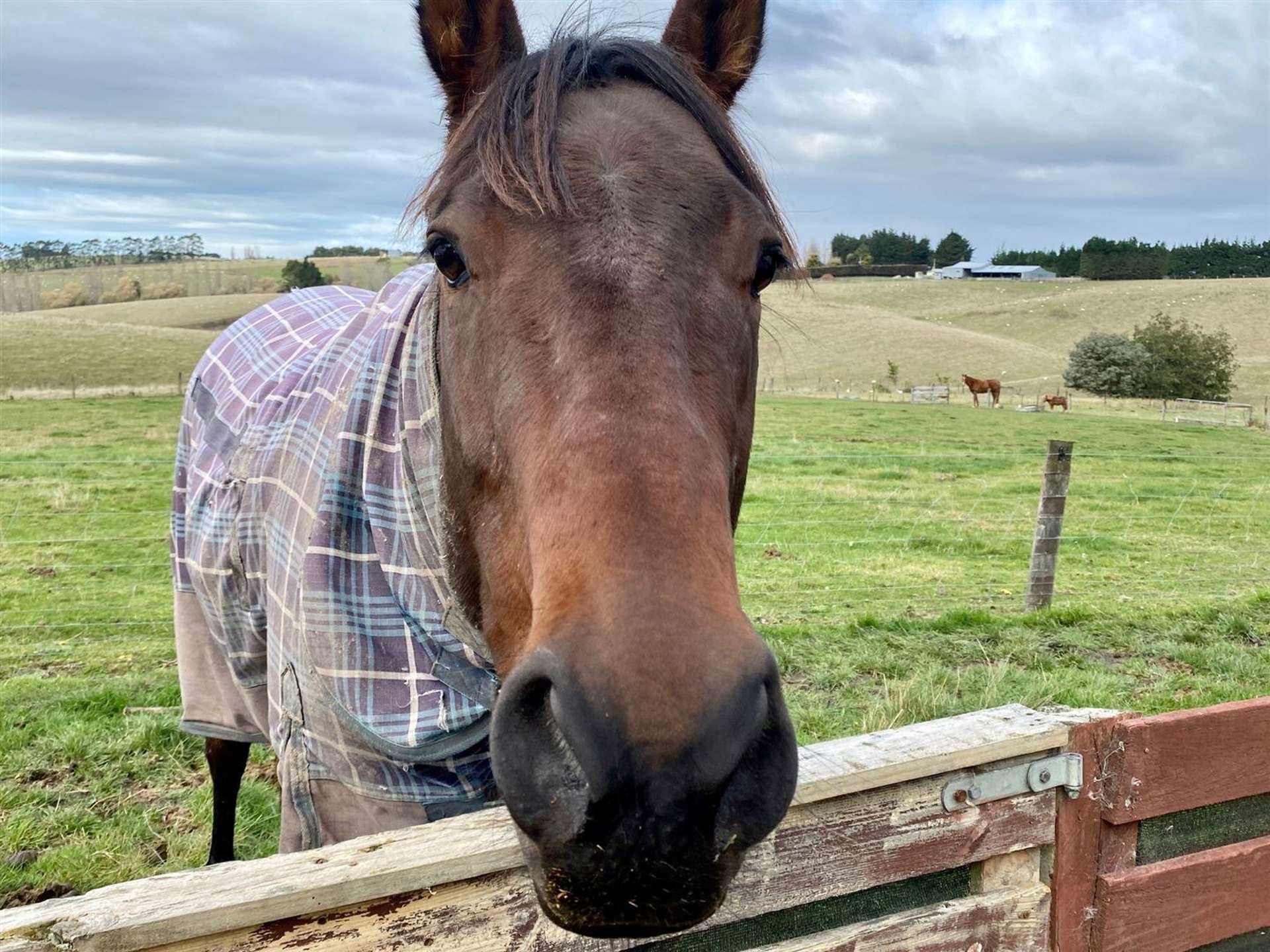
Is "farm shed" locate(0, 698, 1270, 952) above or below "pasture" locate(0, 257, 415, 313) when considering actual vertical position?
below

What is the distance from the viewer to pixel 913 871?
2137mm

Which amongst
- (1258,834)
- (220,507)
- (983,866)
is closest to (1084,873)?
(983,866)

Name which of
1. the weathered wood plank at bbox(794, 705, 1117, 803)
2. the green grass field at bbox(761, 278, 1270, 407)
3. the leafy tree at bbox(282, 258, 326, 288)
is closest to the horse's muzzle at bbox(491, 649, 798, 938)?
the weathered wood plank at bbox(794, 705, 1117, 803)

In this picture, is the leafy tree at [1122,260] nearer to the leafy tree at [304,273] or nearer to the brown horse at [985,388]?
the brown horse at [985,388]

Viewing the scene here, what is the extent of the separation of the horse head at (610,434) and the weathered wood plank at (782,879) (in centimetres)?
29

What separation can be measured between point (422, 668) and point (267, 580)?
2.34 ft

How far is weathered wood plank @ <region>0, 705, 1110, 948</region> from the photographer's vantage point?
1.35m

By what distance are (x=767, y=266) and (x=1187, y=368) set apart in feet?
172

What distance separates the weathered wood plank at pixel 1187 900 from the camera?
7.93ft

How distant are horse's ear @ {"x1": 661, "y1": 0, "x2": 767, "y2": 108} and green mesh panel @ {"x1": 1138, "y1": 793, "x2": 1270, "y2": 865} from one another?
2348 mm

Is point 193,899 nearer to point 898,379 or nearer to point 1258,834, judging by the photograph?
point 1258,834

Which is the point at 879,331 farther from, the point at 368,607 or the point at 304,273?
the point at 368,607

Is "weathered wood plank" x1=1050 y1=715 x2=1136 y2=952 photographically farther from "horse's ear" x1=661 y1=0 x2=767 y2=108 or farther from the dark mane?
"horse's ear" x1=661 y1=0 x2=767 y2=108

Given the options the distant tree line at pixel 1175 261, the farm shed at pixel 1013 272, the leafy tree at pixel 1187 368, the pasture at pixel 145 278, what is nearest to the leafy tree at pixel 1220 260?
the distant tree line at pixel 1175 261
